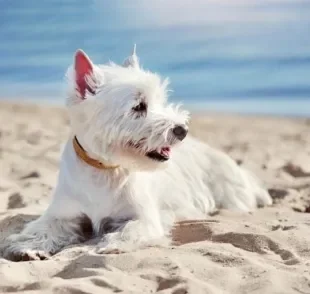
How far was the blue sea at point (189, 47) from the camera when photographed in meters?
9.31

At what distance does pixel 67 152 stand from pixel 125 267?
833 millimetres

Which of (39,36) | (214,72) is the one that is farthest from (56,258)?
(214,72)

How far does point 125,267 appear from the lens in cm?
344

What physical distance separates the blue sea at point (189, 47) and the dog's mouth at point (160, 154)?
505cm

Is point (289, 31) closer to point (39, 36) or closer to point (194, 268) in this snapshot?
point (39, 36)

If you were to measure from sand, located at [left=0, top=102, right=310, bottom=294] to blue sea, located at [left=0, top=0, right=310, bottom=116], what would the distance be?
99.0 inches

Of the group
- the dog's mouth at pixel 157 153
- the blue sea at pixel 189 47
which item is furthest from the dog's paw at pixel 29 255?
the blue sea at pixel 189 47

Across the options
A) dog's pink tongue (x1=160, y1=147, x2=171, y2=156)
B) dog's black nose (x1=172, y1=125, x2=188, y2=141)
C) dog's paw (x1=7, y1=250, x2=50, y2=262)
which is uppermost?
dog's black nose (x1=172, y1=125, x2=188, y2=141)

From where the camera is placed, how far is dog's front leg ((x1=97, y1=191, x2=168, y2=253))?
3803 mm

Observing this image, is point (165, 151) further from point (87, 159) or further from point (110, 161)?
point (87, 159)

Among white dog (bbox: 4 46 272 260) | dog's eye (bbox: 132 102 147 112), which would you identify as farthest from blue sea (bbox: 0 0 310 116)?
dog's eye (bbox: 132 102 147 112)

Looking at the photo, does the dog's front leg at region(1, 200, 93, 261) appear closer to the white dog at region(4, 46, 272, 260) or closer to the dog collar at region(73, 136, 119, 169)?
the white dog at region(4, 46, 272, 260)

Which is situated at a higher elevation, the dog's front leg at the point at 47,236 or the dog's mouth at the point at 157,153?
the dog's mouth at the point at 157,153

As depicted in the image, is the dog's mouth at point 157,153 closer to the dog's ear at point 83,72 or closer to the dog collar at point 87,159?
the dog collar at point 87,159
